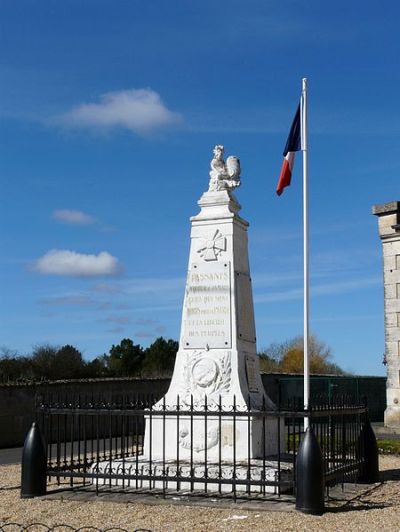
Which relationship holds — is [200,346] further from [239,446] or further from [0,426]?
[0,426]

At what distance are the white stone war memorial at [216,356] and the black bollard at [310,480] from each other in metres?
1.77

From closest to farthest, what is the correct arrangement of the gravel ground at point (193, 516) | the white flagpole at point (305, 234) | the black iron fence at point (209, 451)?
the gravel ground at point (193, 516), the black iron fence at point (209, 451), the white flagpole at point (305, 234)

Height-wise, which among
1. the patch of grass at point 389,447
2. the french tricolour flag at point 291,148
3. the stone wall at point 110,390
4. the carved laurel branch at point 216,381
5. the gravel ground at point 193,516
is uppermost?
the french tricolour flag at point 291,148

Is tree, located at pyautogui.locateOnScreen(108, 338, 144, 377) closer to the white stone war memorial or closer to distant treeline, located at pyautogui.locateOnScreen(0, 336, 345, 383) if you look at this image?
distant treeline, located at pyautogui.locateOnScreen(0, 336, 345, 383)

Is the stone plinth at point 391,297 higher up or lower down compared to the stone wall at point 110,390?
higher up

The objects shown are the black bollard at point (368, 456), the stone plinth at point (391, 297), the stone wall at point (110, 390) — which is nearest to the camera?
the black bollard at point (368, 456)

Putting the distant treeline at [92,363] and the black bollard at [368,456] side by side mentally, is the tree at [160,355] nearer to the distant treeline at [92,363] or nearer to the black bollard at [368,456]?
the distant treeline at [92,363]

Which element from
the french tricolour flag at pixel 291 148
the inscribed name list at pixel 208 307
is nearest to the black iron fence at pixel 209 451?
the inscribed name list at pixel 208 307

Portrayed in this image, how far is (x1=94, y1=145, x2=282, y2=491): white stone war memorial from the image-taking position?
10.9 meters

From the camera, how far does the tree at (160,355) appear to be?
41844 millimetres

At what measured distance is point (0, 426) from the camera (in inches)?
755

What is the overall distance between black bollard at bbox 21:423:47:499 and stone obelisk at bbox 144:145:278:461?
65.1 inches

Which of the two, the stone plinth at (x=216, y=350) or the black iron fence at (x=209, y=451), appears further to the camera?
the stone plinth at (x=216, y=350)

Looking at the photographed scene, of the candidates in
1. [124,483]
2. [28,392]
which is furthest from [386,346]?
[124,483]
